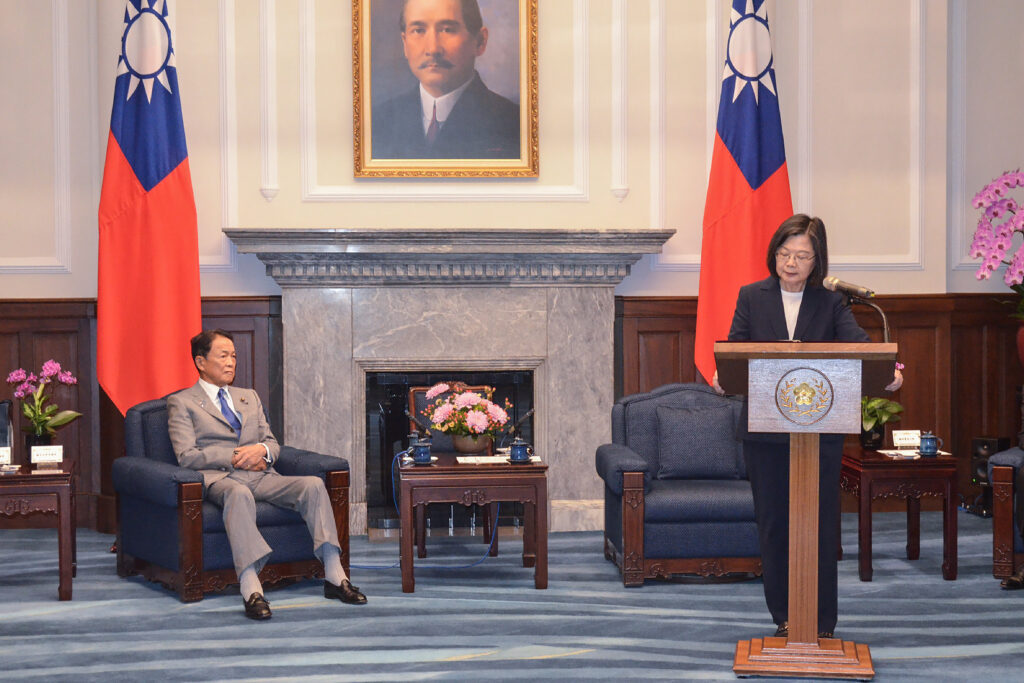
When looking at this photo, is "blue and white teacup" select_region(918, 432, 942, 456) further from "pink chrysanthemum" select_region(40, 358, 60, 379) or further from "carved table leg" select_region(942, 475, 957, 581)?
"pink chrysanthemum" select_region(40, 358, 60, 379)

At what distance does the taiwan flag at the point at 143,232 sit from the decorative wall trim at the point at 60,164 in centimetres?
64

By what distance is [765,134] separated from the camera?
6.52m

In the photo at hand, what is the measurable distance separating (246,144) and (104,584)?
9.42 feet

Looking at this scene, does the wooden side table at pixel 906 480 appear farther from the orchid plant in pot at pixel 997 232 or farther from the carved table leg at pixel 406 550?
the carved table leg at pixel 406 550

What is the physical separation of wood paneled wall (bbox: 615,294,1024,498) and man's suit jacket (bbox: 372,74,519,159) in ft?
4.29

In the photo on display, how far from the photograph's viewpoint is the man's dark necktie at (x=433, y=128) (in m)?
6.75

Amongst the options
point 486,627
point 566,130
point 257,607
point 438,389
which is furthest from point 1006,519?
point 257,607

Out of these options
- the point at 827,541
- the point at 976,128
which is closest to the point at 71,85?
the point at 827,541

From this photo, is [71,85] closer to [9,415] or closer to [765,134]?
[9,415]

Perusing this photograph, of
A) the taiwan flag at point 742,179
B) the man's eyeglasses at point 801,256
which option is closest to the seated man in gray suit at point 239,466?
the man's eyeglasses at point 801,256

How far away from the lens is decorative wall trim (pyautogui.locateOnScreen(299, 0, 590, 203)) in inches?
264

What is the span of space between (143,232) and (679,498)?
3490 millimetres

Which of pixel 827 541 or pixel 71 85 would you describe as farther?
pixel 71 85

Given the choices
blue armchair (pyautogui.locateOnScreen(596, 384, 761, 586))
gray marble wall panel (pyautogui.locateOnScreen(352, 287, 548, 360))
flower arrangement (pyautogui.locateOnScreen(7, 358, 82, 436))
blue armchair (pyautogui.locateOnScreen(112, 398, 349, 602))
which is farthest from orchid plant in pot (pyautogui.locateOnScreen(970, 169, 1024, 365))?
flower arrangement (pyautogui.locateOnScreen(7, 358, 82, 436))
